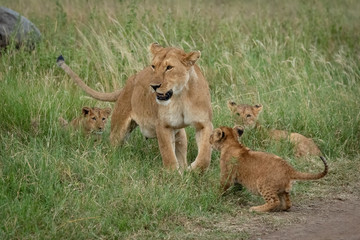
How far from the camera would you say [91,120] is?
7938 mm

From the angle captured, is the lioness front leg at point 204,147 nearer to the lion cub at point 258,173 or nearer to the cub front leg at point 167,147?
the cub front leg at point 167,147

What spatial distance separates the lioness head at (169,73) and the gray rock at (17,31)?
12.2ft

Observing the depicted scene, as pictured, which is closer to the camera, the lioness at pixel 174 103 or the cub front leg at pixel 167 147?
the lioness at pixel 174 103

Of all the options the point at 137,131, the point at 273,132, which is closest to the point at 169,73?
the point at 137,131

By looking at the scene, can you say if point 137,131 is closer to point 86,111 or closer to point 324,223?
point 86,111

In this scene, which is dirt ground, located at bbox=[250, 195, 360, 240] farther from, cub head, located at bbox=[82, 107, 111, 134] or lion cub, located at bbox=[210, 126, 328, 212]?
cub head, located at bbox=[82, 107, 111, 134]

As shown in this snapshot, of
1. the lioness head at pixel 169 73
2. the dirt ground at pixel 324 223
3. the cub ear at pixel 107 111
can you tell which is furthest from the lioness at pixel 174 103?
the dirt ground at pixel 324 223

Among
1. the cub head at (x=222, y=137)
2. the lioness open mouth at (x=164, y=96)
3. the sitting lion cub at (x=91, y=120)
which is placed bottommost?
the sitting lion cub at (x=91, y=120)

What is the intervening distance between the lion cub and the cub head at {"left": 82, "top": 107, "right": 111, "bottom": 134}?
196cm

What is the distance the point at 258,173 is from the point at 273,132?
2.10 meters

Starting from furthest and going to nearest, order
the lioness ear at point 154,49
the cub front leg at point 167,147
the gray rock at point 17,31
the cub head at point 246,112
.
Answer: the gray rock at point 17,31 → the cub head at point 246,112 → the lioness ear at point 154,49 → the cub front leg at point 167,147

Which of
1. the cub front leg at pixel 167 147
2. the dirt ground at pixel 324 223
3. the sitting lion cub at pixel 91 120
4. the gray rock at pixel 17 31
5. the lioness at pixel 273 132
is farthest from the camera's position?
the gray rock at pixel 17 31

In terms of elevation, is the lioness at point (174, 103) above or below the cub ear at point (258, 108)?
above

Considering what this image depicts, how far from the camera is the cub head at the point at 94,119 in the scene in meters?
7.91
